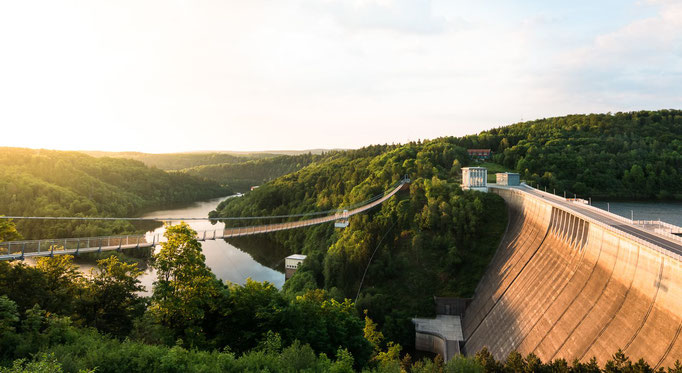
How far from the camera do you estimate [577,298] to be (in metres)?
23.9

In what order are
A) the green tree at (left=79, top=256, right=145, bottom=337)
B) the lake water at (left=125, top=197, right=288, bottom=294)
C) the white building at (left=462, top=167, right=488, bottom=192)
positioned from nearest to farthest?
the green tree at (left=79, top=256, right=145, bottom=337)
the white building at (left=462, top=167, right=488, bottom=192)
the lake water at (left=125, top=197, right=288, bottom=294)

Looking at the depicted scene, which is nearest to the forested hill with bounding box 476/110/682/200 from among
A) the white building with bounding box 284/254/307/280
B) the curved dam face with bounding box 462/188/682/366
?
the curved dam face with bounding box 462/188/682/366

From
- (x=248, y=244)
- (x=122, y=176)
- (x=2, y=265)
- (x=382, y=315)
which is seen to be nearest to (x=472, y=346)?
(x=382, y=315)

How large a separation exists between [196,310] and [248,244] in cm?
6982

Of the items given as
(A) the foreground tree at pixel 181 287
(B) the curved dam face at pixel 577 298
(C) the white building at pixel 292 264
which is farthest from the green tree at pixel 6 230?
(C) the white building at pixel 292 264

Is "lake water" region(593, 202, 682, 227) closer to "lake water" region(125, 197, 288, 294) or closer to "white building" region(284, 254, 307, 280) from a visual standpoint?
"white building" region(284, 254, 307, 280)

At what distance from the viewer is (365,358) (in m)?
22.1

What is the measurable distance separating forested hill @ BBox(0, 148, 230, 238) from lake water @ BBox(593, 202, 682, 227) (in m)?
83.6

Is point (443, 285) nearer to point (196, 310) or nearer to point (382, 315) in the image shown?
point (382, 315)

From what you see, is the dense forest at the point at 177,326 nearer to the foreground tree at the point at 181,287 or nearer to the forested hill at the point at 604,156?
the foreground tree at the point at 181,287

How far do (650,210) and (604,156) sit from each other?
18319 mm

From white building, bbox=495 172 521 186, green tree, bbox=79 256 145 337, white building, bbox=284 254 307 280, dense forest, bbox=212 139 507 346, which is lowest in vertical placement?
white building, bbox=284 254 307 280

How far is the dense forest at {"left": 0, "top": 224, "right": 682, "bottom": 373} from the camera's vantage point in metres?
13.4

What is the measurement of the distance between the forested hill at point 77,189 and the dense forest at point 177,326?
39.4m
